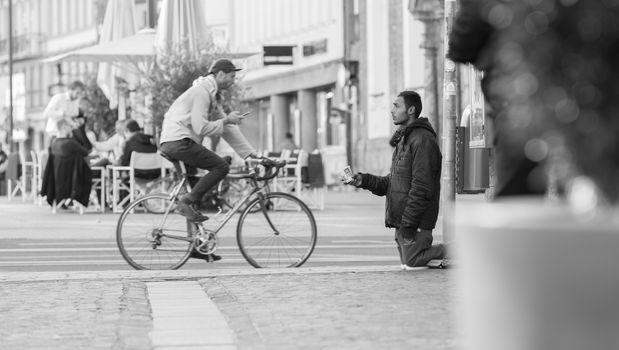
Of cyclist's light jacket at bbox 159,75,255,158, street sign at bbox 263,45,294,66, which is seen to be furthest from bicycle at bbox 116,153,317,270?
street sign at bbox 263,45,294,66

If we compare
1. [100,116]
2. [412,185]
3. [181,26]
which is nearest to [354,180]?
[412,185]

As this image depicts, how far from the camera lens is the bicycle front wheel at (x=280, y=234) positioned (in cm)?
1302

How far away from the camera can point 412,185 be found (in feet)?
39.7

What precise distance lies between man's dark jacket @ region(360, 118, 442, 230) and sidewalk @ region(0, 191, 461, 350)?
0.41 meters

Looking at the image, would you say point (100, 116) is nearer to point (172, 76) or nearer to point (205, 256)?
point (172, 76)

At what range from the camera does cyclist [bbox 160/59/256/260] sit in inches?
514

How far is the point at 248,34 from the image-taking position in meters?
63.2

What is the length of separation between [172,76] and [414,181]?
15098 millimetres

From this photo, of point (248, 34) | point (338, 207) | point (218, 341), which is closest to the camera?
point (218, 341)

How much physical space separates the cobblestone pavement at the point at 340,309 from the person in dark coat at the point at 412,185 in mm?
294

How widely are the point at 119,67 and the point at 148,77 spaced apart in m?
2.70

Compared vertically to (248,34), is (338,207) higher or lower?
lower

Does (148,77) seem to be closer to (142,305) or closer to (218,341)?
(142,305)

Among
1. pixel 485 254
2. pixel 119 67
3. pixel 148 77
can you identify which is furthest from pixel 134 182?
pixel 485 254
